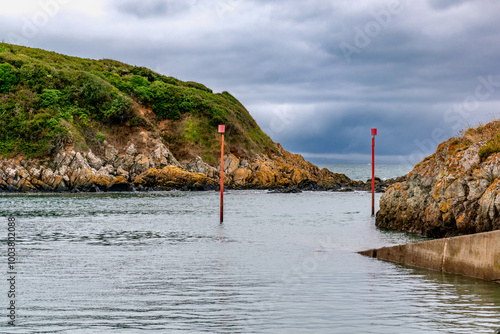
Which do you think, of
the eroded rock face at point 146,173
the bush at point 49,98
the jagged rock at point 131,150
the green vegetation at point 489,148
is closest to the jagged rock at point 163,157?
the eroded rock face at point 146,173

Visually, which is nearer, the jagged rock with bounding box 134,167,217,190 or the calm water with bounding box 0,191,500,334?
the calm water with bounding box 0,191,500,334

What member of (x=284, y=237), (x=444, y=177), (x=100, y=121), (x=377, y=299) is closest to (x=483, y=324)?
(x=377, y=299)

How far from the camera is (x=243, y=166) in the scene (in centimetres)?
7944

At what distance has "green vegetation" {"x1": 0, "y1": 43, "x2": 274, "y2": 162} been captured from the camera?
69750mm

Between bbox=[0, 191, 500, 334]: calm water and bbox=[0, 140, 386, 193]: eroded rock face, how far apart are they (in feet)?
127

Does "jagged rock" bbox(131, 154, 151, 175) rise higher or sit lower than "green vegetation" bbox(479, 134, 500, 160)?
higher

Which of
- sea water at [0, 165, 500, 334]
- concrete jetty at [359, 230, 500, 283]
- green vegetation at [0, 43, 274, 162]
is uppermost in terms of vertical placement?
green vegetation at [0, 43, 274, 162]

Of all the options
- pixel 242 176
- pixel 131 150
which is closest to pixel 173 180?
pixel 131 150

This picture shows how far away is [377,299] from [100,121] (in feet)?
245

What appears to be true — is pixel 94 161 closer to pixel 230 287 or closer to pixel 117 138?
pixel 117 138

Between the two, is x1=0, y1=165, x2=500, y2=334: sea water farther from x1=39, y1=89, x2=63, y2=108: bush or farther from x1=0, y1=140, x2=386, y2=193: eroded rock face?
x1=39, y1=89, x2=63, y2=108: bush

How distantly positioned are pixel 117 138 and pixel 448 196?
208 feet

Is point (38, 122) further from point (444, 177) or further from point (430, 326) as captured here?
point (430, 326)

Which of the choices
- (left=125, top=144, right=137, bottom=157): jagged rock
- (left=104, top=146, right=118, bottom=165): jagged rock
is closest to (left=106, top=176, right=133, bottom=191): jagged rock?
(left=104, top=146, right=118, bottom=165): jagged rock
